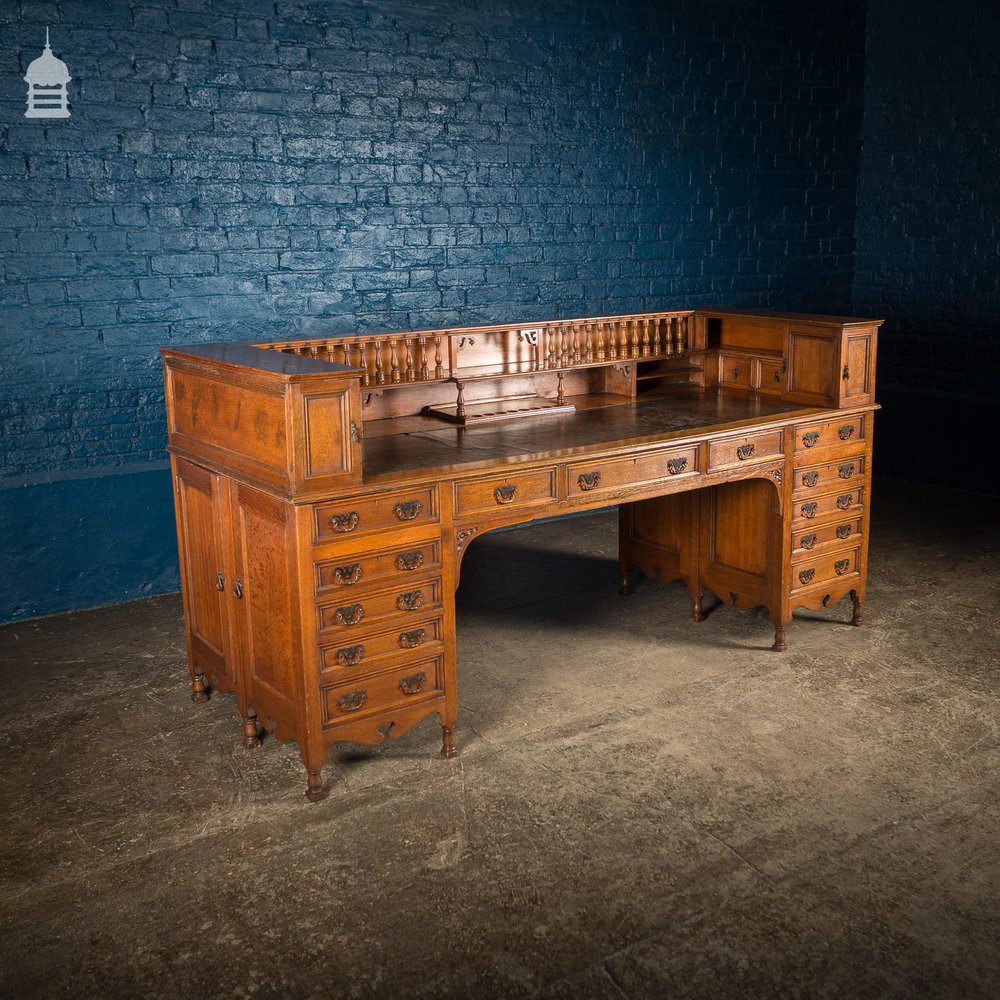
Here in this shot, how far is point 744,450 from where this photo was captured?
459cm

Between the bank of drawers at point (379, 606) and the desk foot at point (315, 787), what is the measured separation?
0.57ft

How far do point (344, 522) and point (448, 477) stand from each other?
41 centimetres

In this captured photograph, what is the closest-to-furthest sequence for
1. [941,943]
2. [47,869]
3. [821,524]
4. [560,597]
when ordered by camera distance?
1. [941,943]
2. [47,869]
3. [821,524]
4. [560,597]

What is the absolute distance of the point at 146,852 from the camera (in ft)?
11.0

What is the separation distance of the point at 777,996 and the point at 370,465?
2083mm

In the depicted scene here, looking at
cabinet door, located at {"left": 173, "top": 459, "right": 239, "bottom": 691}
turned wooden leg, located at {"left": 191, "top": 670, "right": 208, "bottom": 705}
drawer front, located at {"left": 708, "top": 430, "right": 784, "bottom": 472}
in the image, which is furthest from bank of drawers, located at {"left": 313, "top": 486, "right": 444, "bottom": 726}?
drawer front, located at {"left": 708, "top": 430, "right": 784, "bottom": 472}

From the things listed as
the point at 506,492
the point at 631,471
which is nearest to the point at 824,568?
the point at 631,471

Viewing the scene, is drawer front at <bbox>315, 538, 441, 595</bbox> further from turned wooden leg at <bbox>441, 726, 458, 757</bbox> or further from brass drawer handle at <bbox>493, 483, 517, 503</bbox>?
turned wooden leg at <bbox>441, 726, 458, 757</bbox>

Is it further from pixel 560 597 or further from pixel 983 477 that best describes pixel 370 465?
pixel 983 477

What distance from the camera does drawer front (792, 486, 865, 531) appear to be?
483 centimetres

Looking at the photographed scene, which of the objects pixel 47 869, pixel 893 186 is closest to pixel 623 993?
pixel 47 869

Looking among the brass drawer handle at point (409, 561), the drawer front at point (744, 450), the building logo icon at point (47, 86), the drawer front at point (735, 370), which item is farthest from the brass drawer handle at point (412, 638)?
the building logo icon at point (47, 86)

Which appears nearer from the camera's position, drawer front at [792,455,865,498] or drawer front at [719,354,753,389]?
drawer front at [792,455,865,498]

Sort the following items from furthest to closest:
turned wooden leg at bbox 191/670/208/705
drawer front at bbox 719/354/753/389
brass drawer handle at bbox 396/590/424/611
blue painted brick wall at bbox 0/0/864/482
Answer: drawer front at bbox 719/354/753/389 < blue painted brick wall at bbox 0/0/864/482 < turned wooden leg at bbox 191/670/208/705 < brass drawer handle at bbox 396/590/424/611
